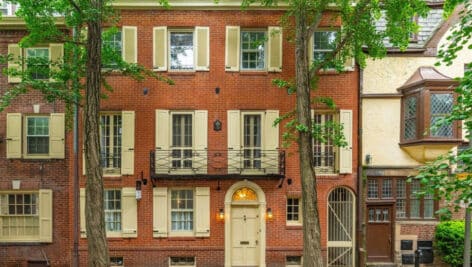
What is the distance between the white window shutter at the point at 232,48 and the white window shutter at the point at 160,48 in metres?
2.23

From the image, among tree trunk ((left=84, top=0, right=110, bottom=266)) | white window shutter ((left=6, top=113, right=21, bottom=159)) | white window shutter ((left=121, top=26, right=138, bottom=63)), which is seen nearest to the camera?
tree trunk ((left=84, top=0, right=110, bottom=266))

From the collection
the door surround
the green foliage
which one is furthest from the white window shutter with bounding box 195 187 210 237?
the green foliage

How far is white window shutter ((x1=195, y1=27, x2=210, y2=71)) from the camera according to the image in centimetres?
1166

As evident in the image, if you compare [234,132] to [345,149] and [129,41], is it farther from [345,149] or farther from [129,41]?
[129,41]

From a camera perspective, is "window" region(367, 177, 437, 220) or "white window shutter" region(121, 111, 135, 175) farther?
"window" region(367, 177, 437, 220)

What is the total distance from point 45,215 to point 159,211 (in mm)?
4362

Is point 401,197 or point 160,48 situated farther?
point 401,197

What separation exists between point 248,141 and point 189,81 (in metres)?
3.04

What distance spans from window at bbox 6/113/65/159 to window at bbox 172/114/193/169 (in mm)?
4301

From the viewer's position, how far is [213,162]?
→ 11.6 meters

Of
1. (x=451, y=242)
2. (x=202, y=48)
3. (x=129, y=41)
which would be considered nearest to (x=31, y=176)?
(x=129, y=41)

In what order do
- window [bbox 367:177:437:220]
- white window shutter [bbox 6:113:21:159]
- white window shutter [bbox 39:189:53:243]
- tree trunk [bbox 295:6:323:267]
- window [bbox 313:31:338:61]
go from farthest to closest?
window [bbox 367:177:437:220] → white window shutter [bbox 6:113:21:159] → white window shutter [bbox 39:189:53:243] → window [bbox 313:31:338:61] → tree trunk [bbox 295:6:323:267]

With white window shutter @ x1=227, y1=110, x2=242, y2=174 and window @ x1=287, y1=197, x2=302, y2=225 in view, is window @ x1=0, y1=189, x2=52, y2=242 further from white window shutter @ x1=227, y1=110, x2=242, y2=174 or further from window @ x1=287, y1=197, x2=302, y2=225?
window @ x1=287, y1=197, x2=302, y2=225

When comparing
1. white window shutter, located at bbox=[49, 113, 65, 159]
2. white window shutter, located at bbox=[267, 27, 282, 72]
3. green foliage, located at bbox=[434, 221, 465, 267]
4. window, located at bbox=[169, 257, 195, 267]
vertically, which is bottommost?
window, located at bbox=[169, 257, 195, 267]
